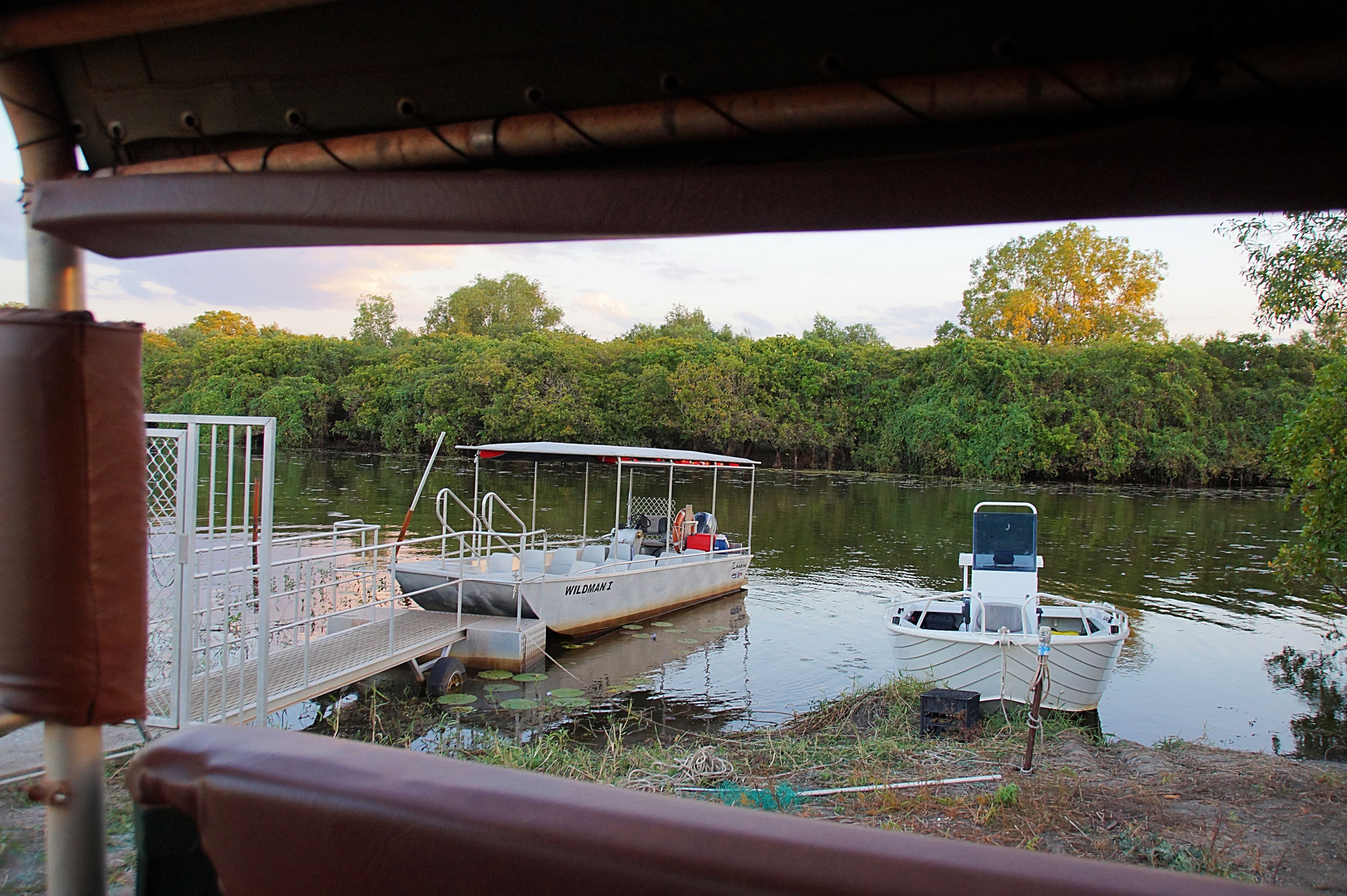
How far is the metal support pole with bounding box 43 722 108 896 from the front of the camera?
2262 mm

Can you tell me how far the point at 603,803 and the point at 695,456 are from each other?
1510cm

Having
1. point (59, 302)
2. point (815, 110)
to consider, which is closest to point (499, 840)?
point (815, 110)

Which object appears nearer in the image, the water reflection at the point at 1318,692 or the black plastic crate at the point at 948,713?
the black plastic crate at the point at 948,713

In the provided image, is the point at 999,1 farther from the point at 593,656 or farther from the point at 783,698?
the point at 593,656

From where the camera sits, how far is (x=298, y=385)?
A: 59.5 m

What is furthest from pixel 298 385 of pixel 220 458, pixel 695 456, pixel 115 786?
pixel 115 786

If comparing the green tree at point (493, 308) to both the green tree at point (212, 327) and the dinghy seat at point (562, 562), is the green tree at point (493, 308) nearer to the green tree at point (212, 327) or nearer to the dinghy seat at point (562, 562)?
the green tree at point (212, 327)

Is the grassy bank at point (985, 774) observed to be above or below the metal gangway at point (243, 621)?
below

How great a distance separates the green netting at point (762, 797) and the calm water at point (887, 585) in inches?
159

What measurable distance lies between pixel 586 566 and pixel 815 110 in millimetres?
12483

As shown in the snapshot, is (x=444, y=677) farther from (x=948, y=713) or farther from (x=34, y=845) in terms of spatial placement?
(x=34, y=845)

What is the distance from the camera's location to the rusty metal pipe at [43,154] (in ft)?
8.07

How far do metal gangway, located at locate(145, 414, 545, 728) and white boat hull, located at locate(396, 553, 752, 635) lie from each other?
0.24 m

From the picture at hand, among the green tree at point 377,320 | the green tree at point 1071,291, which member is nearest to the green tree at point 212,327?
the green tree at point 377,320
